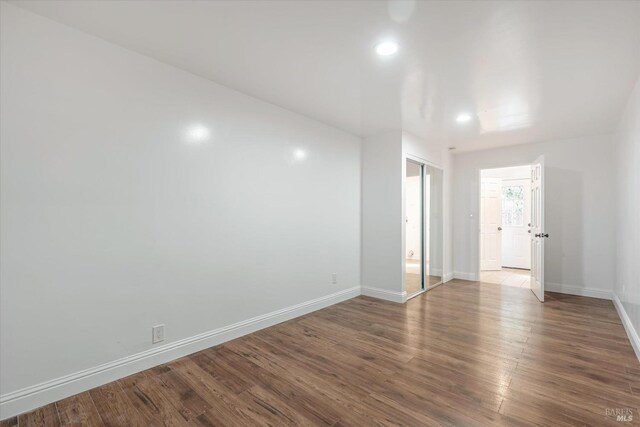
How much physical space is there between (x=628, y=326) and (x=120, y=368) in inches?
188

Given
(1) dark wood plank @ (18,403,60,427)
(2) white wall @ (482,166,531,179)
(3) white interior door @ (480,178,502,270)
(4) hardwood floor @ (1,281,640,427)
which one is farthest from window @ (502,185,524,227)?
(1) dark wood plank @ (18,403,60,427)

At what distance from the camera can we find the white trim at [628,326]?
265 centimetres

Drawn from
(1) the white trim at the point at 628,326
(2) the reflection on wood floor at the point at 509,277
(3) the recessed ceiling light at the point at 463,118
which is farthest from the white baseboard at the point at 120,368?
(2) the reflection on wood floor at the point at 509,277

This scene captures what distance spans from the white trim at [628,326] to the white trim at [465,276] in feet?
6.12

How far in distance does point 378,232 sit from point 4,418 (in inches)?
156

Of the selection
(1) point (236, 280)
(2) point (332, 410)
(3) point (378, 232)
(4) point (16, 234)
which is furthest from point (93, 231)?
(3) point (378, 232)

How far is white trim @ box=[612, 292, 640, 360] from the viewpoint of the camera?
104 inches

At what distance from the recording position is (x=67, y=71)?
203 cm

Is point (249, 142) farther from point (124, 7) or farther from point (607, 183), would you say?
point (607, 183)

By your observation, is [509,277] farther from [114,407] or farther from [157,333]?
[114,407]

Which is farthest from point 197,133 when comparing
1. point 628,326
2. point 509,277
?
point 509,277

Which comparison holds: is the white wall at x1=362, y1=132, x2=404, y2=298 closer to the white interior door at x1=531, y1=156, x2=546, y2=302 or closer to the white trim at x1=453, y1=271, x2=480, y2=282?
the white interior door at x1=531, y1=156, x2=546, y2=302

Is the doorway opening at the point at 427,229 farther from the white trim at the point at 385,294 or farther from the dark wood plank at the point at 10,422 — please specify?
the dark wood plank at the point at 10,422

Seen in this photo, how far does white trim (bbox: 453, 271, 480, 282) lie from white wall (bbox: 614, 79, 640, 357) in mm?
1958
